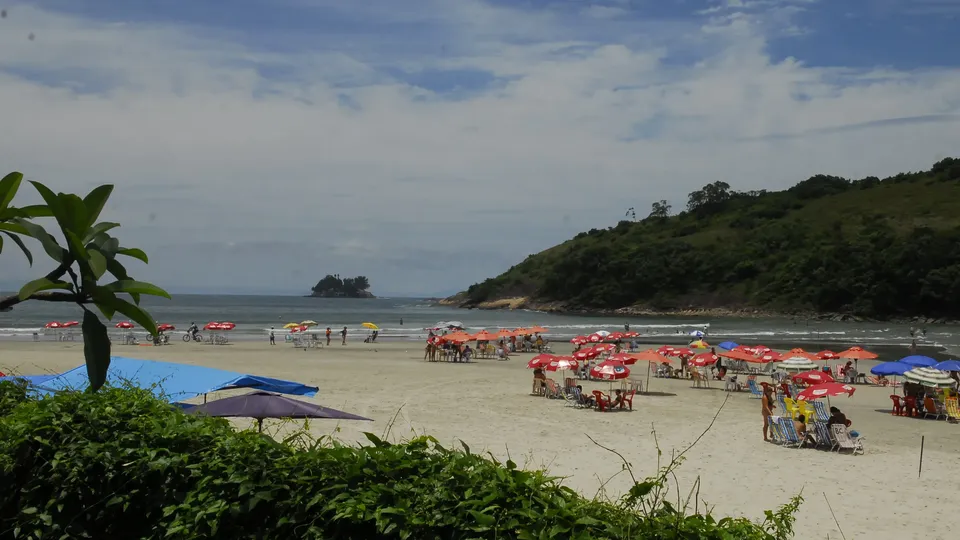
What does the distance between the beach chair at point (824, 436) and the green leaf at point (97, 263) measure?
1512cm

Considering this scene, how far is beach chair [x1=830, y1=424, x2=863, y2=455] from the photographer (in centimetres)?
1478

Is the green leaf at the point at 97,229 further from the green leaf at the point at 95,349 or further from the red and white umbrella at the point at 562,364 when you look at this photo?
the red and white umbrella at the point at 562,364

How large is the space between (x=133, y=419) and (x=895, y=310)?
10263 centimetres

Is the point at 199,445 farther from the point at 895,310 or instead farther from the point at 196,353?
the point at 895,310

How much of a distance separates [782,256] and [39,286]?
403 ft

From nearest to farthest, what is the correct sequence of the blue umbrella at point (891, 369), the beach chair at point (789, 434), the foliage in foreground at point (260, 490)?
the foliage in foreground at point (260, 490)
the beach chair at point (789, 434)
the blue umbrella at point (891, 369)

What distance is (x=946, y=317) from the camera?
90.8 meters

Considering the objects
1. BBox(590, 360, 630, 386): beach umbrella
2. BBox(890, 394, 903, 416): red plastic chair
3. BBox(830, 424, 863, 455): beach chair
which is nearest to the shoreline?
BBox(890, 394, 903, 416): red plastic chair

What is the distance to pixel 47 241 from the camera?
2012mm

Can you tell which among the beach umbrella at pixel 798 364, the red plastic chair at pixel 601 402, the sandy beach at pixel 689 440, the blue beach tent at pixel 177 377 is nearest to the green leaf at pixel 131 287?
the sandy beach at pixel 689 440

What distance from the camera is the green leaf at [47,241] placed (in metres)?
2.00

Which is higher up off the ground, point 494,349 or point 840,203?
point 840,203

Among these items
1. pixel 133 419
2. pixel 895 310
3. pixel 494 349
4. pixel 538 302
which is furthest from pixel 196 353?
pixel 538 302

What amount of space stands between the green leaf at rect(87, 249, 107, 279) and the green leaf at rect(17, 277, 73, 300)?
88mm
